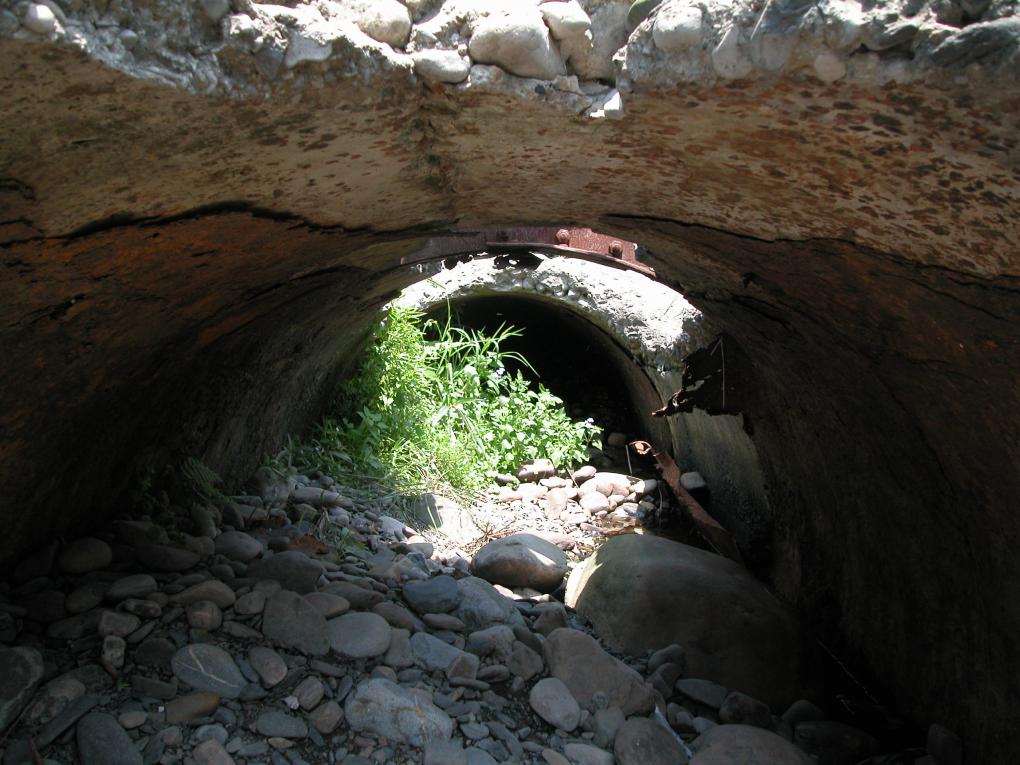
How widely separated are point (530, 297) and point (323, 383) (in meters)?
2.01

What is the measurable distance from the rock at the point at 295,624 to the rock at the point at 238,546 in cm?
46

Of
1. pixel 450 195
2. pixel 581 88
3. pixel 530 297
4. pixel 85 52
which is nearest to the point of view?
pixel 85 52

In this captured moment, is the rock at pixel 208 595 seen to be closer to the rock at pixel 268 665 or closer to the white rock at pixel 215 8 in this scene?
the rock at pixel 268 665

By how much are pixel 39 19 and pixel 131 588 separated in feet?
6.97

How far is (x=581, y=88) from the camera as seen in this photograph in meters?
1.83

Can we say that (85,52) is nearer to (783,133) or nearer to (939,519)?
(783,133)

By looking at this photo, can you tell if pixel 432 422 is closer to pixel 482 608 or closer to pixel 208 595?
pixel 482 608

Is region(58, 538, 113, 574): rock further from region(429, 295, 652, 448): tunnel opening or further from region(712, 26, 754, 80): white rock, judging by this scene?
region(429, 295, 652, 448): tunnel opening

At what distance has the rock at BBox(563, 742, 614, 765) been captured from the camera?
276 cm

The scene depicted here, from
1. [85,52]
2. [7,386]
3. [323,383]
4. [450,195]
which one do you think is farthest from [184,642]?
[323,383]

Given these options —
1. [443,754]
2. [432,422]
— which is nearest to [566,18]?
[443,754]

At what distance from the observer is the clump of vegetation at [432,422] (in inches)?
229

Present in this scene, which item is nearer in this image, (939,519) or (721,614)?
(939,519)

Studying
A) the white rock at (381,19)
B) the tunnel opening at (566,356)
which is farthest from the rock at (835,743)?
the tunnel opening at (566,356)
